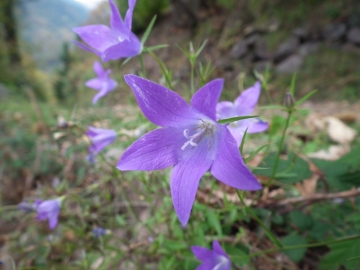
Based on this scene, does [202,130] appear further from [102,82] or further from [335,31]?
[335,31]

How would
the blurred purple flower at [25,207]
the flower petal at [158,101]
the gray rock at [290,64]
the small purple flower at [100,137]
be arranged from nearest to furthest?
the flower petal at [158,101], the small purple flower at [100,137], the blurred purple flower at [25,207], the gray rock at [290,64]

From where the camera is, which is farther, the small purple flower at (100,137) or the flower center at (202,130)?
the small purple flower at (100,137)

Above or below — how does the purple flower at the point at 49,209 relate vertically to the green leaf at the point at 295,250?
above

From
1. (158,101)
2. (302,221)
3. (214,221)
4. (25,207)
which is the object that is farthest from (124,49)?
(25,207)

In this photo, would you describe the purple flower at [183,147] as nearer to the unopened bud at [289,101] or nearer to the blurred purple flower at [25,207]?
the unopened bud at [289,101]

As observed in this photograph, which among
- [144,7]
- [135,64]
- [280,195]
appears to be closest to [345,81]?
[280,195]

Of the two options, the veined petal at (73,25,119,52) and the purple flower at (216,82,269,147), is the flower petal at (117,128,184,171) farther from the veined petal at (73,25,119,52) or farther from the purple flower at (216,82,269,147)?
the veined petal at (73,25,119,52)

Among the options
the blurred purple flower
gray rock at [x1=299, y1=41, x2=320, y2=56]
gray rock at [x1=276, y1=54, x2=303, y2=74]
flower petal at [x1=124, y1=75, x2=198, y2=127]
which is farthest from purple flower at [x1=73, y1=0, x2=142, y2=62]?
gray rock at [x1=299, y1=41, x2=320, y2=56]

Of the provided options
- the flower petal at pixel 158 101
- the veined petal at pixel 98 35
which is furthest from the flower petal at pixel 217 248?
the veined petal at pixel 98 35
